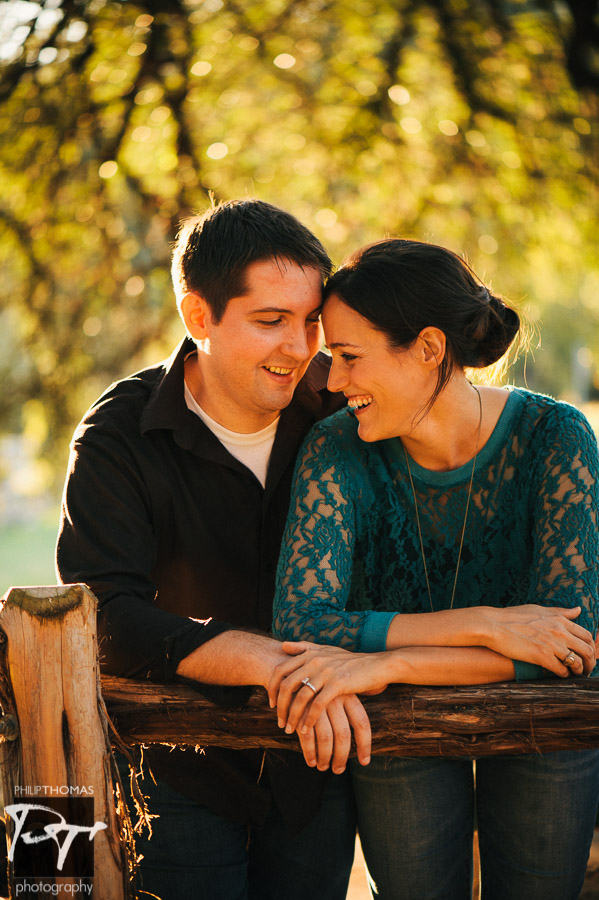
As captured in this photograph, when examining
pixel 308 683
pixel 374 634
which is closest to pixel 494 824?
pixel 374 634

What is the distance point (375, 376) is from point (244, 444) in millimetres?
451

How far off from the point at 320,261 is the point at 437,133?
10.8ft

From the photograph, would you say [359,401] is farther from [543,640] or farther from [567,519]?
[543,640]

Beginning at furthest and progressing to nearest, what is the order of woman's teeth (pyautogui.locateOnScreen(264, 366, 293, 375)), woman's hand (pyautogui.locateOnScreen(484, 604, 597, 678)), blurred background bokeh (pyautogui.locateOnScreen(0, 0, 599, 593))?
blurred background bokeh (pyautogui.locateOnScreen(0, 0, 599, 593))
woman's teeth (pyautogui.locateOnScreen(264, 366, 293, 375))
woman's hand (pyautogui.locateOnScreen(484, 604, 597, 678))

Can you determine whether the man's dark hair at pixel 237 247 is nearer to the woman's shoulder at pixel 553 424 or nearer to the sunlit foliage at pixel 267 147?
the woman's shoulder at pixel 553 424

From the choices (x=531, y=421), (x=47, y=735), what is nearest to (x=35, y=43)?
(x=531, y=421)

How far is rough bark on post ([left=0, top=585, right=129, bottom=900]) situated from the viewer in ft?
5.41

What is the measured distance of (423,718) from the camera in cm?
178

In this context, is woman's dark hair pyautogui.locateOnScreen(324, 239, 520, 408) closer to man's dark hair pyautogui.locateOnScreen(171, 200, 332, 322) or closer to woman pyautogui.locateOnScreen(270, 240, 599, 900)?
woman pyautogui.locateOnScreen(270, 240, 599, 900)

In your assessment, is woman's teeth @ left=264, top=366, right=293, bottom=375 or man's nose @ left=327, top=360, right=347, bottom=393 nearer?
man's nose @ left=327, top=360, right=347, bottom=393

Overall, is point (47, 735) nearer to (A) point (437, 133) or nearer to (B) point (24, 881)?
(B) point (24, 881)

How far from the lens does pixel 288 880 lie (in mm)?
2414

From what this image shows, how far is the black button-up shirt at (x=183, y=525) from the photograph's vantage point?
2164mm

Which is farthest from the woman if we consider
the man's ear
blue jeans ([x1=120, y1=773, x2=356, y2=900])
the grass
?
the grass
